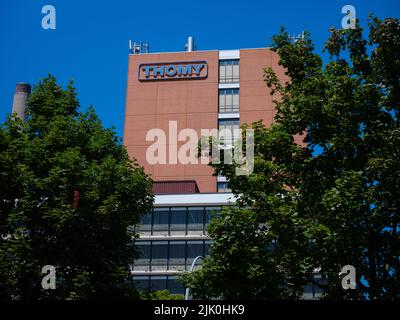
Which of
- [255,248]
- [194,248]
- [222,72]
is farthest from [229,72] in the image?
[255,248]

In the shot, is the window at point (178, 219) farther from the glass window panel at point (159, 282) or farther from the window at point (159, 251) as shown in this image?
the glass window panel at point (159, 282)

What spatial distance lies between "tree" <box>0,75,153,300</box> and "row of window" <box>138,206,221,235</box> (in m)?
42.4

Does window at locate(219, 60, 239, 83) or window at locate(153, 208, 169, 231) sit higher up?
window at locate(219, 60, 239, 83)

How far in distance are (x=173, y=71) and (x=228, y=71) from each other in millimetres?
8314

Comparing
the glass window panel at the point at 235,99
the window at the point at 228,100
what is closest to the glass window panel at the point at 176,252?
the window at the point at 228,100

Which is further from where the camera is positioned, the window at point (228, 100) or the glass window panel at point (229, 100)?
the glass window panel at point (229, 100)

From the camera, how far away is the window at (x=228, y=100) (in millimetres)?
91625

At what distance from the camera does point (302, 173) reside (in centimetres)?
2064

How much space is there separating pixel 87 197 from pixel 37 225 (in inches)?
94.0

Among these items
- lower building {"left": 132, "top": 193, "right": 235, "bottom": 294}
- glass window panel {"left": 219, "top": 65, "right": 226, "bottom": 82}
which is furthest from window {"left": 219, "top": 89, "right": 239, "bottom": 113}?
lower building {"left": 132, "top": 193, "right": 235, "bottom": 294}

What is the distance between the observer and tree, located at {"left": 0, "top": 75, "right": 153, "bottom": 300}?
23547 millimetres

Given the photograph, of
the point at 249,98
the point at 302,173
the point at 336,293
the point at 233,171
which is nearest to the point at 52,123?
the point at 233,171

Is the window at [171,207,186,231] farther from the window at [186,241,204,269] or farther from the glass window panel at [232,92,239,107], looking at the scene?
the glass window panel at [232,92,239,107]

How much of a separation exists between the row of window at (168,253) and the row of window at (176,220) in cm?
118
